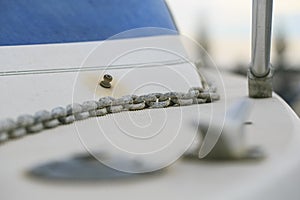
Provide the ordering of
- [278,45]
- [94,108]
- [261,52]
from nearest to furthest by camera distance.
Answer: [94,108] < [261,52] < [278,45]

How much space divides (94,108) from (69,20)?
233mm

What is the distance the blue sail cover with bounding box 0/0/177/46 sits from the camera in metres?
0.71

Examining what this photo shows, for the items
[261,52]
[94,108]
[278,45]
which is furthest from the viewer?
[278,45]

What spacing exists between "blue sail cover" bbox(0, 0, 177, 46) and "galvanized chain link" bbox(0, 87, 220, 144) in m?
0.18

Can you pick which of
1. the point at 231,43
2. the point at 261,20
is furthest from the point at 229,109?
the point at 231,43

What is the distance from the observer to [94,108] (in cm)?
58

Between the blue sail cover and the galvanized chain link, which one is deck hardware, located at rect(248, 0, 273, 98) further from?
the blue sail cover

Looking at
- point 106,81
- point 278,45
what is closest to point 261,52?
point 106,81

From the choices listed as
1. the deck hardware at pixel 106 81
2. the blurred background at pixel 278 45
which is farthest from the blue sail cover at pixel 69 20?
the blurred background at pixel 278 45

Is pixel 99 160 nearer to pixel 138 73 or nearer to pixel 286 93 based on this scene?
pixel 138 73

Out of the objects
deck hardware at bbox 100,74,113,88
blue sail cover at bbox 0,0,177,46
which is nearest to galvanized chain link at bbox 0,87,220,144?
deck hardware at bbox 100,74,113,88

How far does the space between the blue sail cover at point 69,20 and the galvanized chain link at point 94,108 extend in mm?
178

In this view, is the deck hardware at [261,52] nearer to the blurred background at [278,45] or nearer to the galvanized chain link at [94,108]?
the galvanized chain link at [94,108]

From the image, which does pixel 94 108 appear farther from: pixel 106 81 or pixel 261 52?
pixel 261 52
